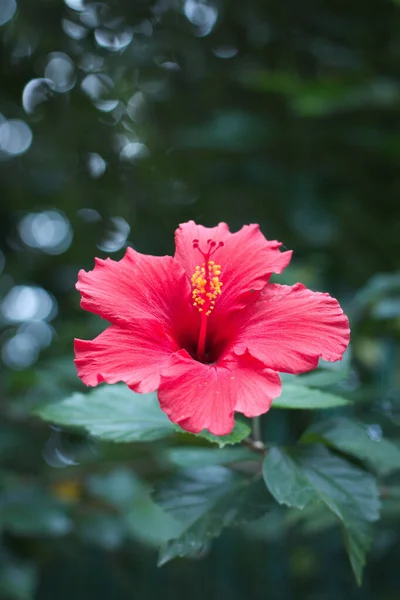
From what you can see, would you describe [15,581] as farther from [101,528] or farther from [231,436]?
[231,436]

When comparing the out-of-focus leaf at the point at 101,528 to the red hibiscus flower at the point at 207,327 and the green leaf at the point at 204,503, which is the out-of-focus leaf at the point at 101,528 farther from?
the red hibiscus flower at the point at 207,327

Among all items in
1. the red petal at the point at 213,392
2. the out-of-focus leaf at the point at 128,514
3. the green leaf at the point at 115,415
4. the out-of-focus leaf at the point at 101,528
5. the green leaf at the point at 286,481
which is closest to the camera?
the red petal at the point at 213,392

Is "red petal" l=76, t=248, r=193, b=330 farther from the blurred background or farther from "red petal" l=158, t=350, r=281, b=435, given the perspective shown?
the blurred background

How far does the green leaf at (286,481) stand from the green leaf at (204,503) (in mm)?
80

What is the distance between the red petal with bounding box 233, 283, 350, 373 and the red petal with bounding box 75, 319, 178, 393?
0.30ft

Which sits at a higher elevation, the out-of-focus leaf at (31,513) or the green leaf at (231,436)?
the green leaf at (231,436)

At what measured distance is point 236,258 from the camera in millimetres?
856

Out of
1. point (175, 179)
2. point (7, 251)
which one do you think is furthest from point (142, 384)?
point (7, 251)

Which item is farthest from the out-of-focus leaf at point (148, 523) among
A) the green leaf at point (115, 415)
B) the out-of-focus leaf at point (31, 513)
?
the green leaf at point (115, 415)

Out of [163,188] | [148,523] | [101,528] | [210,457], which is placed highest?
[210,457]

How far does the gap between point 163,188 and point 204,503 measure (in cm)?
171

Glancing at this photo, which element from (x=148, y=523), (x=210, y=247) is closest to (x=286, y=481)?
(x=210, y=247)

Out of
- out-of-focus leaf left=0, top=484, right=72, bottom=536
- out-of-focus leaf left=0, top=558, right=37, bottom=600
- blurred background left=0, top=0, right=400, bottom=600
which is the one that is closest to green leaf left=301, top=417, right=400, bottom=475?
blurred background left=0, top=0, right=400, bottom=600

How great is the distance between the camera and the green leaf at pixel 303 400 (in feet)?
2.68
